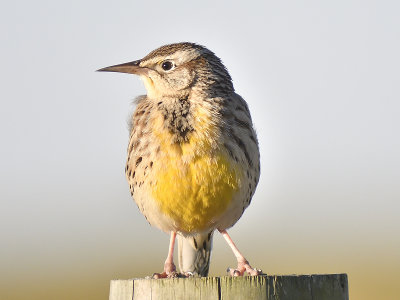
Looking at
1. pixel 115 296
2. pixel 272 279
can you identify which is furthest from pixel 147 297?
pixel 272 279

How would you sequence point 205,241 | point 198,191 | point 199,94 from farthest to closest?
1. point 205,241
2. point 199,94
3. point 198,191

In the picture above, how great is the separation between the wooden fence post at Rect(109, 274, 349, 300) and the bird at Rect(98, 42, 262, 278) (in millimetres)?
1398

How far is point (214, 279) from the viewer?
4.63 metres

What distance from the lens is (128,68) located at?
7.44 m

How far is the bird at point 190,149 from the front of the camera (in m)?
6.57

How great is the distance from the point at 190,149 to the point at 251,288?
2.16 meters

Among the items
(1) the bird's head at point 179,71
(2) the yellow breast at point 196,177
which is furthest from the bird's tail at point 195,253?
(1) the bird's head at point 179,71

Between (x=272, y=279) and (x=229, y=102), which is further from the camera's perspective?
(x=229, y=102)

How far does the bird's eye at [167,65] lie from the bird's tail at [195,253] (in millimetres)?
1688

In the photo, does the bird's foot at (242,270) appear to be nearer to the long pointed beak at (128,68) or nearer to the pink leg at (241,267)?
the pink leg at (241,267)

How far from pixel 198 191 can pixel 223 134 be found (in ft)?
1.89

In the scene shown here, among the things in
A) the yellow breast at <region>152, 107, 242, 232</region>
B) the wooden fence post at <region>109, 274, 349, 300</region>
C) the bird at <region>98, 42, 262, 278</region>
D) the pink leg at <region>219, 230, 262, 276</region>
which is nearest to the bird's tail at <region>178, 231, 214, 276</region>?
the bird at <region>98, 42, 262, 278</region>

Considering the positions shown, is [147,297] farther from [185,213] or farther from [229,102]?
[229,102]

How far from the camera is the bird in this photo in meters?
6.57
